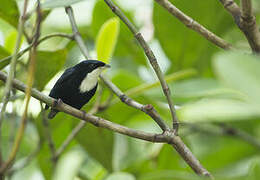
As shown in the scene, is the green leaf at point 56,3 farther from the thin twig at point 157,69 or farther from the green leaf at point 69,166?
the green leaf at point 69,166

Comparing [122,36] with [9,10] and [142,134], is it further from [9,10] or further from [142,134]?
[142,134]

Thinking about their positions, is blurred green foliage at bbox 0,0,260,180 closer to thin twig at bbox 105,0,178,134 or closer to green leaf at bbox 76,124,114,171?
green leaf at bbox 76,124,114,171

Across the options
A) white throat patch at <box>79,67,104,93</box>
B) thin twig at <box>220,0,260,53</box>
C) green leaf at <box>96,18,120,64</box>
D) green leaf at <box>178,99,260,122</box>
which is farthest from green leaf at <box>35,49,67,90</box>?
thin twig at <box>220,0,260,53</box>

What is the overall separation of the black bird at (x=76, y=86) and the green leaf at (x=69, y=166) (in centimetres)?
24

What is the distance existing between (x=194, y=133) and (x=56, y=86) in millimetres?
853

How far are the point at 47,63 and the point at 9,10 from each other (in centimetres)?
30

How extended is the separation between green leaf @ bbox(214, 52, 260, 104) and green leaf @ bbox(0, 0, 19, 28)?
1.38m

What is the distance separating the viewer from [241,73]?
1.89 feet

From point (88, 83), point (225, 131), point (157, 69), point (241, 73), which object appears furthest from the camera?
point (225, 131)

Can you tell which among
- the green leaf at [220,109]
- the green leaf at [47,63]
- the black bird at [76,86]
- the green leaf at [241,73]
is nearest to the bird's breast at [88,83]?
the black bird at [76,86]

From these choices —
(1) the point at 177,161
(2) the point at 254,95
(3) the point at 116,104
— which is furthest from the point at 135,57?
(2) the point at 254,95

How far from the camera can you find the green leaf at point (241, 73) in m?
0.56

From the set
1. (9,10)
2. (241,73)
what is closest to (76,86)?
(9,10)

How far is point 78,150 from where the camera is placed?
7.89 ft
